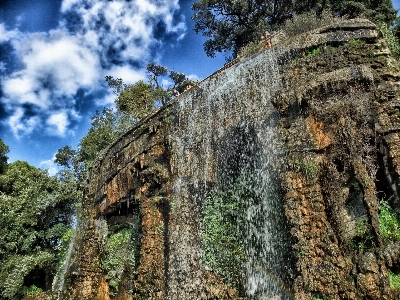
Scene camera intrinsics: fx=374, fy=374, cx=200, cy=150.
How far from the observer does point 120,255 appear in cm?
1212

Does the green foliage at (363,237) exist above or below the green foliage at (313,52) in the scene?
below

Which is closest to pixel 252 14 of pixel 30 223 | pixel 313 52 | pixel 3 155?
pixel 313 52

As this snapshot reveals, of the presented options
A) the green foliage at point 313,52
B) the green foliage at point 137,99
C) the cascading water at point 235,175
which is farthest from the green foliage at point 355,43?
the green foliage at point 137,99

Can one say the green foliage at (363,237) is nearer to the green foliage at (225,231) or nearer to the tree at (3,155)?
the green foliage at (225,231)

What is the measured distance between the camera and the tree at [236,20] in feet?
67.0

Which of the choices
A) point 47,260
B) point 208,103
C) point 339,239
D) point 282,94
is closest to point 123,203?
point 208,103

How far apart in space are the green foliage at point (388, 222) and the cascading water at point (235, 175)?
169cm

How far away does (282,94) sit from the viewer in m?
7.68

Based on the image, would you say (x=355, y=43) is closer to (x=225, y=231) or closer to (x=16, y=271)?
(x=225, y=231)

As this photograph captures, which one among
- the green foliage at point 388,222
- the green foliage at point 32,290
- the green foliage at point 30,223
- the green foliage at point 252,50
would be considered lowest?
the green foliage at point 32,290

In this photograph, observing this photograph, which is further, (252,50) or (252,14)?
(252,14)

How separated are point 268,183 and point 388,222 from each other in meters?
2.44

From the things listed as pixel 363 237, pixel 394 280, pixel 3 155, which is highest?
pixel 3 155

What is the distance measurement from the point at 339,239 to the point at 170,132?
6.45 m
